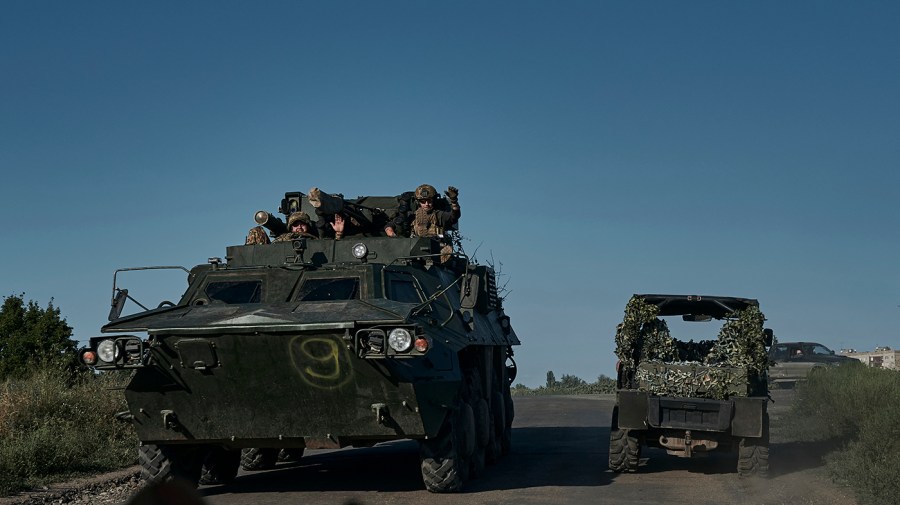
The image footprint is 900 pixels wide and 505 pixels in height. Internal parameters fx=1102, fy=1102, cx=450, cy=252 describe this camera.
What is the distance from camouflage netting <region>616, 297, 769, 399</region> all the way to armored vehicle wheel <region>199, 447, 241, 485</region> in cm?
488

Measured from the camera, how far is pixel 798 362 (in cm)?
3584

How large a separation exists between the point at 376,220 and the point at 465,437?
5.55m

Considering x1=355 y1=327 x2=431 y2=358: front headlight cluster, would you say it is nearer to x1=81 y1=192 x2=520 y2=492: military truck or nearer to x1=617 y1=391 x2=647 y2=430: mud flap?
x1=81 y1=192 x2=520 y2=492: military truck

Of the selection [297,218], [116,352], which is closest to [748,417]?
[297,218]

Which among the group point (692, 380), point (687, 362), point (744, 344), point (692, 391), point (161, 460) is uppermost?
point (744, 344)

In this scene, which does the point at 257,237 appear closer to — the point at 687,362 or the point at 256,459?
the point at 256,459

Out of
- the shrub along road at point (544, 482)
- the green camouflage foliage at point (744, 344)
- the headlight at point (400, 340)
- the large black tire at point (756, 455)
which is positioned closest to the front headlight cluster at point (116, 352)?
the shrub along road at point (544, 482)

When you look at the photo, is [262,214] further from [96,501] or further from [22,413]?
[96,501]

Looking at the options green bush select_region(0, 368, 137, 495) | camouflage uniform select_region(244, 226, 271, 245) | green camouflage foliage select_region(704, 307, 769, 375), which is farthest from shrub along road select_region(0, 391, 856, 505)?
camouflage uniform select_region(244, 226, 271, 245)

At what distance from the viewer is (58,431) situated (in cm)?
1503

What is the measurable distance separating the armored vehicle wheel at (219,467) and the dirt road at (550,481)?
0.23 metres

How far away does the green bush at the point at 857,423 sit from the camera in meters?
11.1

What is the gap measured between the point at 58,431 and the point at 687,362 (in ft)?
27.8

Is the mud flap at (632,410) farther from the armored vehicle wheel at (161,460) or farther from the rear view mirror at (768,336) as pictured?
the armored vehicle wheel at (161,460)
